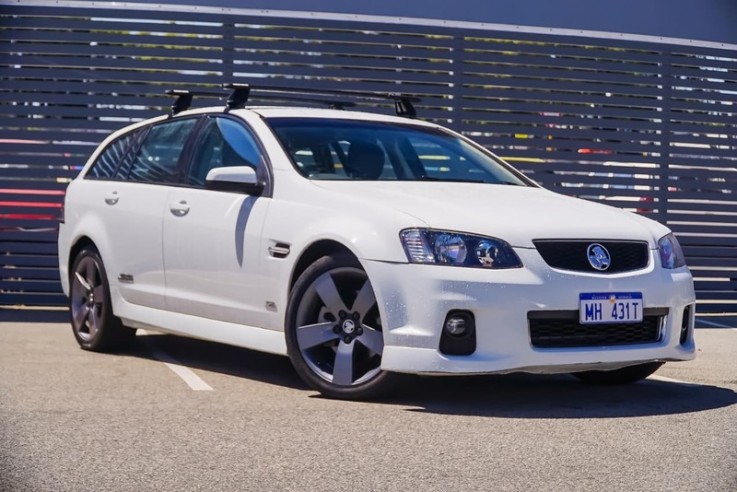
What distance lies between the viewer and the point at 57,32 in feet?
41.5

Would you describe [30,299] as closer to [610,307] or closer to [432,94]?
[432,94]

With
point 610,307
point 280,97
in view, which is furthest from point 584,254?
point 280,97

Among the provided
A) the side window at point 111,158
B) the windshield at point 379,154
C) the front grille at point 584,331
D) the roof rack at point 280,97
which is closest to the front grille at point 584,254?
the front grille at point 584,331

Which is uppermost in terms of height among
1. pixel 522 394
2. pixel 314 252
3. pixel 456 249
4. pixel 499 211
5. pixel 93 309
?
pixel 499 211

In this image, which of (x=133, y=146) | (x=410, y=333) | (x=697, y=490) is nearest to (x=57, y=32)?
(x=133, y=146)

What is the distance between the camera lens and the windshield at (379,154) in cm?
757

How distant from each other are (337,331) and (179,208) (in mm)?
1711

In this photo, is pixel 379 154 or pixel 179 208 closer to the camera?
pixel 379 154

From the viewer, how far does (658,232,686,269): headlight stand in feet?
22.9

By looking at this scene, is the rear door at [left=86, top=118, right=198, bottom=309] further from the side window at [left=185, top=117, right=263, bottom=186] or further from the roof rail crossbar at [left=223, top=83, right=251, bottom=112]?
the roof rail crossbar at [left=223, top=83, right=251, bottom=112]

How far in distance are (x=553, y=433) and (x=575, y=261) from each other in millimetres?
1017

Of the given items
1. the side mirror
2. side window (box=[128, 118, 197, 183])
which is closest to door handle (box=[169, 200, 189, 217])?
side window (box=[128, 118, 197, 183])

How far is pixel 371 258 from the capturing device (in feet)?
21.4

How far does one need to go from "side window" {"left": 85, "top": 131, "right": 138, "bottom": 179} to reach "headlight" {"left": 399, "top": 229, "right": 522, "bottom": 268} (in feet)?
11.2
